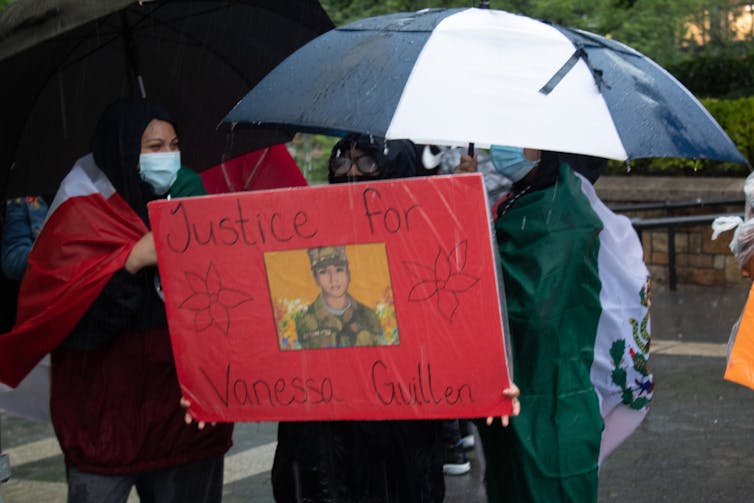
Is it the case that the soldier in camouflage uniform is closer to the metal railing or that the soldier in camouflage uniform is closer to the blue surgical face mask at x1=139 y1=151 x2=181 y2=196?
the blue surgical face mask at x1=139 y1=151 x2=181 y2=196

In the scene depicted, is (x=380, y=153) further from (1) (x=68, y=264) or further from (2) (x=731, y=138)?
(2) (x=731, y=138)

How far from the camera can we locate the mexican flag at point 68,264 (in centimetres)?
400

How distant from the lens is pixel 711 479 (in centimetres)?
649

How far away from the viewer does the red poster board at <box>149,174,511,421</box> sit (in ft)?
11.5

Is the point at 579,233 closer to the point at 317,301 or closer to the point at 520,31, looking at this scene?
the point at 520,31

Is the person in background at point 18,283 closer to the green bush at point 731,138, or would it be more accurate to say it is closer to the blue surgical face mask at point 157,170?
the blue surgical face mask at point 157,170

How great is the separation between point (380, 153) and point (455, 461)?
10.6 feet

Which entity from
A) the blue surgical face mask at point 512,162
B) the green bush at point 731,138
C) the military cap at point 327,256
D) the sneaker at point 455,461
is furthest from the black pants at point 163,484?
the green bush at point 731,138

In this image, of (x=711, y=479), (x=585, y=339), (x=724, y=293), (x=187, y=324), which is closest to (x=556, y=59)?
(x=585, y=339)

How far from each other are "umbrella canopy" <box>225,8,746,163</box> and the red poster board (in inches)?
9.6

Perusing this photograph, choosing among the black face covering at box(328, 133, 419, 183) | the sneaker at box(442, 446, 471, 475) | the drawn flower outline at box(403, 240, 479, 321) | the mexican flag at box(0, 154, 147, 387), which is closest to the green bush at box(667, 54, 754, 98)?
the sneaker at box(442, 446, 471, 475)

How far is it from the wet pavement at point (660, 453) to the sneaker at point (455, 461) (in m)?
0.04

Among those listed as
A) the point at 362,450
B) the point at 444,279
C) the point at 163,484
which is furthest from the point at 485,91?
the point at 163,484

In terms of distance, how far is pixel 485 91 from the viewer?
3641 millimetres
